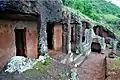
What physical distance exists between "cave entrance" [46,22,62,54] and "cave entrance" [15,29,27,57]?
3102 mm

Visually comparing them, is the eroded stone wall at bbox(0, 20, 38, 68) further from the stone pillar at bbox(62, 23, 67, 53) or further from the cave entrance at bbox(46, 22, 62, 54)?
the stone pillar at bbox(62, 23, 67, 53)

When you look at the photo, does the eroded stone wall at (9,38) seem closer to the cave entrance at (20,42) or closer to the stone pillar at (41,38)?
the cave entrance at (20,42)

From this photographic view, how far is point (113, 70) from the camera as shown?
12.8 m

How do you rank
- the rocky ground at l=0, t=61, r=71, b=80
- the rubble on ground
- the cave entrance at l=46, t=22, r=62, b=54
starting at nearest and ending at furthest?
the rocky ground at l=0, t=61, r=71, b=80 < the rubble on ground < the cave entrance at l=46, t=22, r=62, b=54

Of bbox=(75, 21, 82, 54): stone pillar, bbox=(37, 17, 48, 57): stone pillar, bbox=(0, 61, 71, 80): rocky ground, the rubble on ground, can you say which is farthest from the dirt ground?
the rubble on ground

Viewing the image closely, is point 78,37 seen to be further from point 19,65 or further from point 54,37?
point 19,65

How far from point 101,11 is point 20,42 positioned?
44691 mm

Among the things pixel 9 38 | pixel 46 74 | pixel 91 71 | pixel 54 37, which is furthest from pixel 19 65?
pixel 91 71

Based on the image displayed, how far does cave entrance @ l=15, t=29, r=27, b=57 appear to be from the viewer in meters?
11.0

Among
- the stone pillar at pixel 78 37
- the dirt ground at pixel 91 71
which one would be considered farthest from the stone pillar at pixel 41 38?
the stone pillar at pixel 78 37

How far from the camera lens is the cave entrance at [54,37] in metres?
14.6

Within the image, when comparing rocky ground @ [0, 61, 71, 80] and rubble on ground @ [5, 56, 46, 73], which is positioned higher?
rubble on ground @ [5, 56, 46, 73]

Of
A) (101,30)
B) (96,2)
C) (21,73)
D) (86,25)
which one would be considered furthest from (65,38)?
(96,2)

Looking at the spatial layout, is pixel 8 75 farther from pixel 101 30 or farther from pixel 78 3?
pixel 78 3
